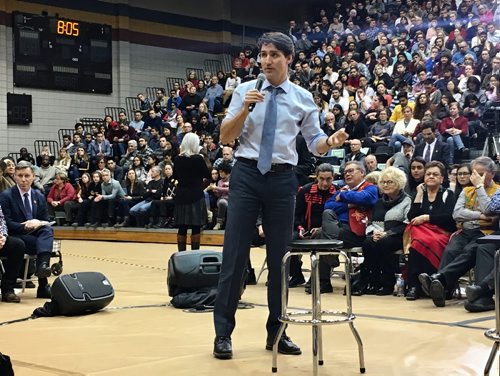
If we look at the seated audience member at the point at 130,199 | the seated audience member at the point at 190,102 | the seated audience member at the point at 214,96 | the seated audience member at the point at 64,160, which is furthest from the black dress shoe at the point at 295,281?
the seated audience member at the point at 214,96

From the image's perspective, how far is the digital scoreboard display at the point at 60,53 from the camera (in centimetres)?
1781

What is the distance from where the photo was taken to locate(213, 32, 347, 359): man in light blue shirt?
3.93 meters

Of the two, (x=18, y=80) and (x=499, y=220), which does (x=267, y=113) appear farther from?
(x=18, y=80)

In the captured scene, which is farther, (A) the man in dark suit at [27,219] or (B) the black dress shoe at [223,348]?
(A) the man in dark suit at [27,219]

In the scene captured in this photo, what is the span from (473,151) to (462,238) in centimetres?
537

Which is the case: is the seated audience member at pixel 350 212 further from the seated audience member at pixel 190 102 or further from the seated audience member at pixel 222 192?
the seated audience member at pixel 190 102

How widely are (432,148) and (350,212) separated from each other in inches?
163

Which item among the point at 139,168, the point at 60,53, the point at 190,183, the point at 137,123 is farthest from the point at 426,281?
the point at 60,53

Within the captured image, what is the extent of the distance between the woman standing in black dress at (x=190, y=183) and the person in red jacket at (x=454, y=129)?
4.31m

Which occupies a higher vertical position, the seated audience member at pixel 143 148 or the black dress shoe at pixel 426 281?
the seated audience member at pixel 143 148

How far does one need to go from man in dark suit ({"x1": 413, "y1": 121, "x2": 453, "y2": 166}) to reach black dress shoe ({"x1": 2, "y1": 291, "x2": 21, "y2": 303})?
6317 millimetres

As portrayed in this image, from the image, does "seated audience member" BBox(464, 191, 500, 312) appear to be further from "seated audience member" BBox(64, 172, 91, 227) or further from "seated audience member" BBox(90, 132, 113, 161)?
"seated audience member" BBox(90, 132, 113, 161)

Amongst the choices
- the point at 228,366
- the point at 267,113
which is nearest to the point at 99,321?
the point at 228,366

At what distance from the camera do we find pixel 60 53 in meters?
18.1
